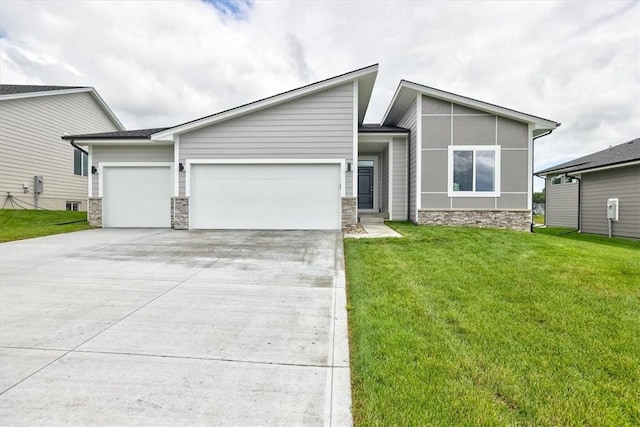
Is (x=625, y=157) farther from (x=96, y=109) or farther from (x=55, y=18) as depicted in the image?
(x=96, y=109)

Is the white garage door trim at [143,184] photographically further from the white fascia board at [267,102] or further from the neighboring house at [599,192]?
the neighboring house at [599,192]

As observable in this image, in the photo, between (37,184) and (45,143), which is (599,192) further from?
(45,143)

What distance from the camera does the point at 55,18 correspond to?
40.9ft

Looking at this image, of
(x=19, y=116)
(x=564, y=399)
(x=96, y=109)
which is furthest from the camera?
(x=96, y=109)

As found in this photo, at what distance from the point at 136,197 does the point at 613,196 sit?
58.9 feet

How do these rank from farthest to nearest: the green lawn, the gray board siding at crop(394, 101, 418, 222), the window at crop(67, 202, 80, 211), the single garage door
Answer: the window at crop(67, 202, 80, 211) → the gray board siding at crop(394, 101, 418, 222) → the single garage door → the green lawn

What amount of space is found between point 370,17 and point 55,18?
11.8 metres

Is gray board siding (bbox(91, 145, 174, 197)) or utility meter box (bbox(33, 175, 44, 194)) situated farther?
utility meter box (bbox(33, 175, 44, 194))

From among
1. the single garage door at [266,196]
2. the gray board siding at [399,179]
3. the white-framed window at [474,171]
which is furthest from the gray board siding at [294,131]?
the white-framed window at [474,171]

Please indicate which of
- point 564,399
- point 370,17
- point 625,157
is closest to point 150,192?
point 370,17

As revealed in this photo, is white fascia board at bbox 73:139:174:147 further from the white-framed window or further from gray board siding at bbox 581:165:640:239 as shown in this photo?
gray board siding at bbox 581:165:640:239

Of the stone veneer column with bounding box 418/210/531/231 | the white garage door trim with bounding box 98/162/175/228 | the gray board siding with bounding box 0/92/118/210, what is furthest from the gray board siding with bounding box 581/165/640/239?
the gray board siding with bounding box 0/92/118/210

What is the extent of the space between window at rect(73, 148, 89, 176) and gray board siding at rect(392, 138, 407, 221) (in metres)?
15.8

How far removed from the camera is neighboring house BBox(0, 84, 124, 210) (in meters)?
13.7
